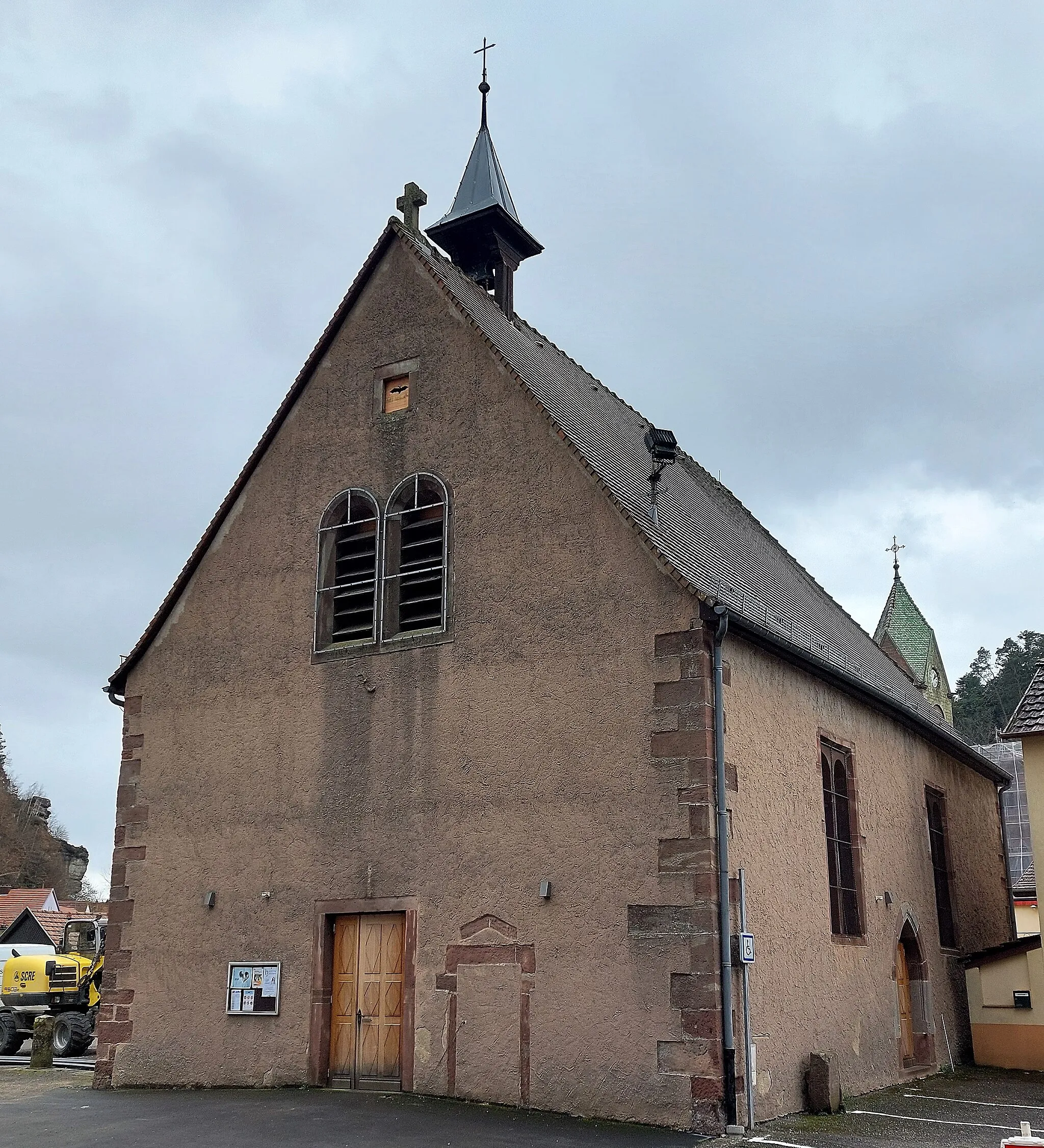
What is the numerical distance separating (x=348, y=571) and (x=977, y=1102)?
9243 millimetres

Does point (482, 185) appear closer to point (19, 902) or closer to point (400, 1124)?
point (400, 1124)

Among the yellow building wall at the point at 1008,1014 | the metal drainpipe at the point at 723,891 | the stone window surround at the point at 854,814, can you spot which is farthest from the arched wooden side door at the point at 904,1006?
the metal drainpipe at the point at 723,891

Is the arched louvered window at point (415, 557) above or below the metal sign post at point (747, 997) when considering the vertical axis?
above

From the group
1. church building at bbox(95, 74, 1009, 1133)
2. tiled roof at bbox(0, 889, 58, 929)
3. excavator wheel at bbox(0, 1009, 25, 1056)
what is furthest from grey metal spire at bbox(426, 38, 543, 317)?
tiled roof at bbox(0, 889, 58, 929)

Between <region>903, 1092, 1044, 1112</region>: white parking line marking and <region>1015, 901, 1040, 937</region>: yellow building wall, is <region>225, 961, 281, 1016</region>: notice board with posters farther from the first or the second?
<region>1015, 901, 1040, 937</region>: yellow building wall

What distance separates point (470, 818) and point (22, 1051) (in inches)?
606

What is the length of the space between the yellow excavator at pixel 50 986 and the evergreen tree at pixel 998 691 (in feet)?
180

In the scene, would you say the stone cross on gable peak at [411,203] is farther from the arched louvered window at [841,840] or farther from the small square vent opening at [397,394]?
the arched louvered window at [841,840]

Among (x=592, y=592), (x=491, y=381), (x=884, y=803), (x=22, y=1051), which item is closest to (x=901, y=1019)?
(x=884, y=803)

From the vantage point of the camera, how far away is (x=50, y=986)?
22.8m

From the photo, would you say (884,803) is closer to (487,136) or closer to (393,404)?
(393,404)

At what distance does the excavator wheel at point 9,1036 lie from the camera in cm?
2261

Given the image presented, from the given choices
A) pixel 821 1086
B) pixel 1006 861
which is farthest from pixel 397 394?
pixel 1006 861

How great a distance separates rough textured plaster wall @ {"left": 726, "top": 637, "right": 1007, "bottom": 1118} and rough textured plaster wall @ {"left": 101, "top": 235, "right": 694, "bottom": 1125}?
1.12 meters
